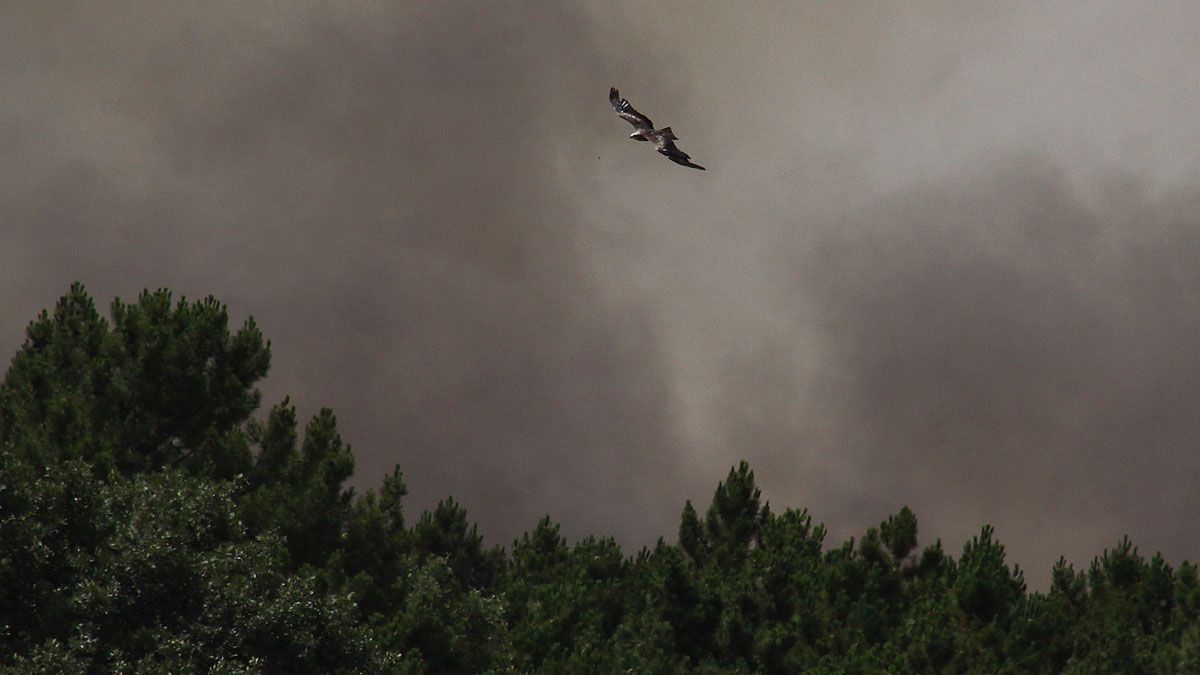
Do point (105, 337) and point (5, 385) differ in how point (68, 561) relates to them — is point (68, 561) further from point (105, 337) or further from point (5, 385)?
point (5, 385)

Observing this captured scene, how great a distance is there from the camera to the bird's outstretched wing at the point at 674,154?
28.8 m

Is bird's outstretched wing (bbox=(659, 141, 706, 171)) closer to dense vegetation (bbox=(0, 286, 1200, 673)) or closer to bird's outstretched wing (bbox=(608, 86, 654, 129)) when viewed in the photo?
bird's outstretched wing (bbox=(608, 86, 654, 129))

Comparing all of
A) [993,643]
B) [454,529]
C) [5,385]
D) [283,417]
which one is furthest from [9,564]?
[454,529]

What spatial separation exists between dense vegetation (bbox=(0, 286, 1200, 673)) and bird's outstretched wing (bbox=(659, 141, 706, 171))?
513 inches

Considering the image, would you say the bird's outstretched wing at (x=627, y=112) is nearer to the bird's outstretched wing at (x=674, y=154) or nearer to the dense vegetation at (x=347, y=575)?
the bird's outstretched wing at (x=674, y=154)

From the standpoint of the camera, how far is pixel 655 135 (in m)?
30.5

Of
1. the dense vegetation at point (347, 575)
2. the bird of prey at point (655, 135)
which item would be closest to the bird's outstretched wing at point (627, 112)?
the bird of prey at point (655, 135)

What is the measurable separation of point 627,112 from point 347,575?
20.9m

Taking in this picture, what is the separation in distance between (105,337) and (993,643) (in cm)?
3052

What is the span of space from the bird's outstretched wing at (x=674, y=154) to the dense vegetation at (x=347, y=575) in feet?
42.7

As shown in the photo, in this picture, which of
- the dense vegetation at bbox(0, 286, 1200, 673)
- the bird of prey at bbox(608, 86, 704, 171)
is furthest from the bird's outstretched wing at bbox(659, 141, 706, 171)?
the dense vegetation at bbox(0, 286, 1200, 673)

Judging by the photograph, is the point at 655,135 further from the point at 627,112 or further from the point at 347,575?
the point at 347,575

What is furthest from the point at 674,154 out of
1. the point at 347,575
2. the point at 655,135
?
the point at 347,575

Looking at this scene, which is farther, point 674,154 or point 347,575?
point 347,575
